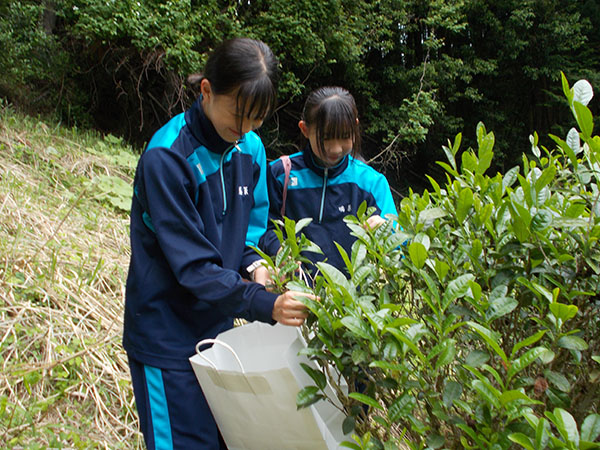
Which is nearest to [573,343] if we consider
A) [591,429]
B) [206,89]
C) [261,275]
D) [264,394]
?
[591,429]

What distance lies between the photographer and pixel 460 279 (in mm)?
1034

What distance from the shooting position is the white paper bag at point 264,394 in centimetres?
123

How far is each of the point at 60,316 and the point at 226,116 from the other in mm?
1894

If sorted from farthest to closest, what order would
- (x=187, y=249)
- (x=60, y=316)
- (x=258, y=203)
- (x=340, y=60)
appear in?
(x=340, y=60) → (x=60, y=316) → (x=258, y=203) → (x=187, y=249)

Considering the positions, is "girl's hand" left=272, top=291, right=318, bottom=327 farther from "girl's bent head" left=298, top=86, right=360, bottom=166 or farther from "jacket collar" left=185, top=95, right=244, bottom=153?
"girl's bent head" left=298, top=86, right=360, bottom=166

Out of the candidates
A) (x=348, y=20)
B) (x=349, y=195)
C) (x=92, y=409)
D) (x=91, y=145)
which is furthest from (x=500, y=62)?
(x=92, y=409)

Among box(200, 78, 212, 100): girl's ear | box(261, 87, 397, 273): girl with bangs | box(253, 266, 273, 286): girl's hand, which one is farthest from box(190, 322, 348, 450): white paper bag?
box(261, 87, 397, 273): girl with bangs

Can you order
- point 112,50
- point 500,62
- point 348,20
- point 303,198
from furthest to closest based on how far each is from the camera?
1. point 500,62
2. point 348,20
3. point 112,50
4. point 303,198

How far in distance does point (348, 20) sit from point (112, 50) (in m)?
3.76

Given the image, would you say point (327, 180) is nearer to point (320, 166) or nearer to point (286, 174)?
point (320, 166)

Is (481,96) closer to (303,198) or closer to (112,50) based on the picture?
(112,50)

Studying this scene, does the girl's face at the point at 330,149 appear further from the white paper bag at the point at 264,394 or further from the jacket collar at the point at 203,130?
the white paper bag at the point at 264,394

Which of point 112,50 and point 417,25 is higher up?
point 417,25

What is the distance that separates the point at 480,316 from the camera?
1083mm
